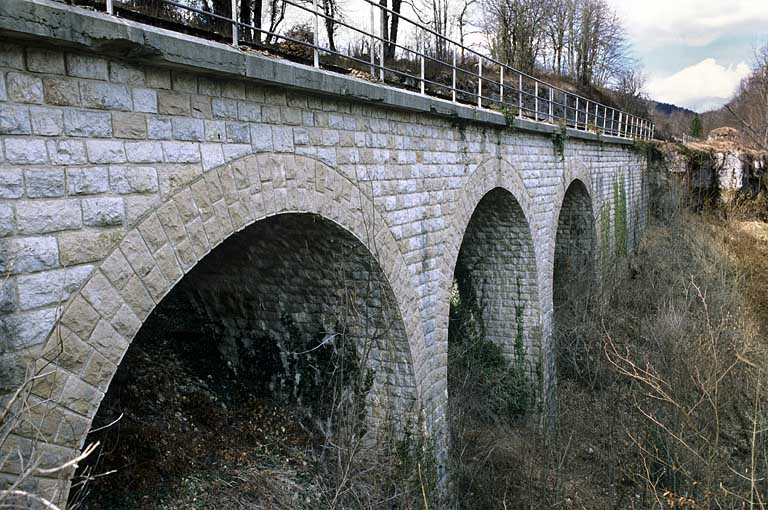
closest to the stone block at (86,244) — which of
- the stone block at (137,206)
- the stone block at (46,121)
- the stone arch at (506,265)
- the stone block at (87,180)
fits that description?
the stone block at (137,206)

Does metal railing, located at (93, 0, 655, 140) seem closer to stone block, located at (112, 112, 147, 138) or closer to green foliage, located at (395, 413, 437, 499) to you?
stone block, located at (112, 112, 147, 138)

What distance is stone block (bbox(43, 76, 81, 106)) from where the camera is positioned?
3336 mm

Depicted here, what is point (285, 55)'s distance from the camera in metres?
5.72

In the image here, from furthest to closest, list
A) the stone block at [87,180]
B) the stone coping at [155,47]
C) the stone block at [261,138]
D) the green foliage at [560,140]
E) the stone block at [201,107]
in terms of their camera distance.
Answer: the green foliage at [560,140] < the stone block at [261,138] < the stone block at [201,107] < the stone block at [87,180] < the stone coping at [155,47]

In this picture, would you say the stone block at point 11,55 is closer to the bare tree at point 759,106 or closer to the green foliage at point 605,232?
the green foliage at point 605,232

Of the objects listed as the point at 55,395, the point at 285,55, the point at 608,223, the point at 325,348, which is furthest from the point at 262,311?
the point at 608,223

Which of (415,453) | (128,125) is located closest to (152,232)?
(128,125)

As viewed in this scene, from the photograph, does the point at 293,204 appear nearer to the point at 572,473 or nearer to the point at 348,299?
the point at 348,299

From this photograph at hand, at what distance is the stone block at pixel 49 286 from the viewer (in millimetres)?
3270

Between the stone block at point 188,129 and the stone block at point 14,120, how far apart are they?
3.41ft

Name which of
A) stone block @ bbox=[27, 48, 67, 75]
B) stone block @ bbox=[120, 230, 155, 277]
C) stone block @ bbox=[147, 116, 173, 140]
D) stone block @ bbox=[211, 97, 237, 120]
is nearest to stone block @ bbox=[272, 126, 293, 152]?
stone block @ bbox=[211, 97, 237, 120]

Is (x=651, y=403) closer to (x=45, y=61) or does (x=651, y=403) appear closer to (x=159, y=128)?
(x=159, y=128)

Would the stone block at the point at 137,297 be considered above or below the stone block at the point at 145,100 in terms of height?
below

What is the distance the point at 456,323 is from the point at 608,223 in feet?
26.4
